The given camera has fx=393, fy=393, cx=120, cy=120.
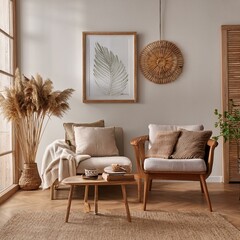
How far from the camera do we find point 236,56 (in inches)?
207

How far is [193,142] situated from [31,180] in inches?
80.7

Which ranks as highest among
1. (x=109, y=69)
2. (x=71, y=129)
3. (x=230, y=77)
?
(x=109, y=69)

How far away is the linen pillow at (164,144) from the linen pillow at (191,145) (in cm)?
6

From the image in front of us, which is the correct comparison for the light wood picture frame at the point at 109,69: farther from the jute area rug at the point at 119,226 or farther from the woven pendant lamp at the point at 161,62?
the jute area rug at the point at 119,226

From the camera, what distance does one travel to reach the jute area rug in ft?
9.71

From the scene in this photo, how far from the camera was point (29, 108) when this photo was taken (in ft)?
15.3

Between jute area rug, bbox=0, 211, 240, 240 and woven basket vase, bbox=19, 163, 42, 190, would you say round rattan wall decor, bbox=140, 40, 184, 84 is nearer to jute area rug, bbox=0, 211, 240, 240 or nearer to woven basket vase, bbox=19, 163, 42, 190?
woven basket vase, bbox=19, 163, 42, 190

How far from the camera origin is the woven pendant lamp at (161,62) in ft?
17.5

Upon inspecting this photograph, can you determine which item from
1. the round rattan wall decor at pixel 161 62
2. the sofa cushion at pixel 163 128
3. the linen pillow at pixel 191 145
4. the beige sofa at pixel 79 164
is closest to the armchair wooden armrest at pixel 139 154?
the beige sofa at pixel 79 164

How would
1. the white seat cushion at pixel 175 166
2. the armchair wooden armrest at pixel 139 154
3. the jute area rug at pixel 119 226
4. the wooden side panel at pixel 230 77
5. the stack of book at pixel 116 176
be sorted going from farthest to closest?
the wooden side panel at pixel 230 77 → the armchair wooden armrest at pixel 139 154 → the white seat cushion at pixel 175 166 → the stack of book at pixel 116 176 → the jute area rug at pixel 119 226

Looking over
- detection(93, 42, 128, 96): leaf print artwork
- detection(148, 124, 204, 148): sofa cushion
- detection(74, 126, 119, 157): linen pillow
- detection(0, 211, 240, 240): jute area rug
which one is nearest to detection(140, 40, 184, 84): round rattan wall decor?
detection(93, 42, 128, 96): leaf print artwork

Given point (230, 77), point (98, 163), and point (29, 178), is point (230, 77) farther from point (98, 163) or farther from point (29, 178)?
point (29, 178)

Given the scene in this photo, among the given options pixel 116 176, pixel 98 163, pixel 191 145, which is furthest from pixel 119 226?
pixel 191 145

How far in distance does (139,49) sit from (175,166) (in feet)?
6.87
